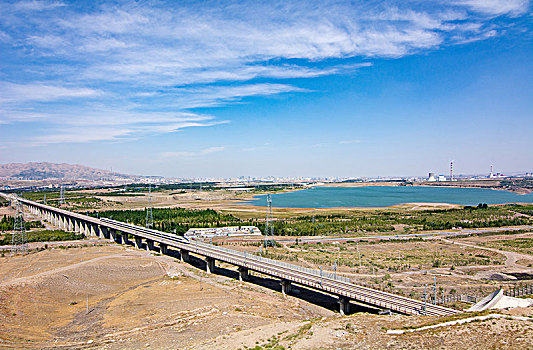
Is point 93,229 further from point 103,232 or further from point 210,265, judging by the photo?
point 210,265

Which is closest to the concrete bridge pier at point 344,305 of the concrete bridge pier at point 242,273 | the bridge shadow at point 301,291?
the bridge shadow at point 301,291

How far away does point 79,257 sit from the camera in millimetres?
54656

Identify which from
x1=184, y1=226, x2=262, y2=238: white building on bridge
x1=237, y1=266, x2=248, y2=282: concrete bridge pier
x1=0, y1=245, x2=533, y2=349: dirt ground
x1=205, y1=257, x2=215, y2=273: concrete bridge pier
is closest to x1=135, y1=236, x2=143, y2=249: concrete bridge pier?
x1=184, y1=226, x2=262, y2=238: white building on bridge

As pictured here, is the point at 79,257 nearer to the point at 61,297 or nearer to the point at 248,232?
the point at 61,297

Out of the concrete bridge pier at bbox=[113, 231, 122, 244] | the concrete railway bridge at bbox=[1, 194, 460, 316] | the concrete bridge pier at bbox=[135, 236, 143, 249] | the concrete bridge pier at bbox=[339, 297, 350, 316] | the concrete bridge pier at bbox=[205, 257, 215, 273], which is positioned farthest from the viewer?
the concrete bridge pier at bbox=[113, 231, 122, 244]

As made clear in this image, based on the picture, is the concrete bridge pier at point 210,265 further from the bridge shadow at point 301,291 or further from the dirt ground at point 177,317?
the dirt ground at point 177,317

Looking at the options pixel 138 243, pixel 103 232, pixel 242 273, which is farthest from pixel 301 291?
pixel 103 232

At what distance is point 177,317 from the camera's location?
30.4 metres

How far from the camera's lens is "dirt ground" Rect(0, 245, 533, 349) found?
70.7 ft

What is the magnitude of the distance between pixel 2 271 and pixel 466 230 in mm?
92676

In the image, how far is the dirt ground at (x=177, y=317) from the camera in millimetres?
21547

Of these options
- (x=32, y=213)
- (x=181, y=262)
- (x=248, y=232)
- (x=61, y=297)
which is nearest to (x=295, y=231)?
(x=248, y=232)

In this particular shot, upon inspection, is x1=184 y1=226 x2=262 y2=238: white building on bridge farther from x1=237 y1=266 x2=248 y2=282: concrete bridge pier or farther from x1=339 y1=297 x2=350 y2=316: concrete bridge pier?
x1=339 y1=297 x2=350 y2=316: concrete bridge pier

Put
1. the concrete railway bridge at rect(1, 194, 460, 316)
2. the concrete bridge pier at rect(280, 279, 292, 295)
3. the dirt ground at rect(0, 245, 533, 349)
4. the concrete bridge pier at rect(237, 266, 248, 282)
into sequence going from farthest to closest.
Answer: the concrete bridge pier at rect(237, 266, 248, 282) → the concrete bridge pier at rect(280, 279, 292, 295) → the concrete railway bridge at rect(1, 194, 460, 316) → the dirt ground at rect(0, 245, 533, 349)
